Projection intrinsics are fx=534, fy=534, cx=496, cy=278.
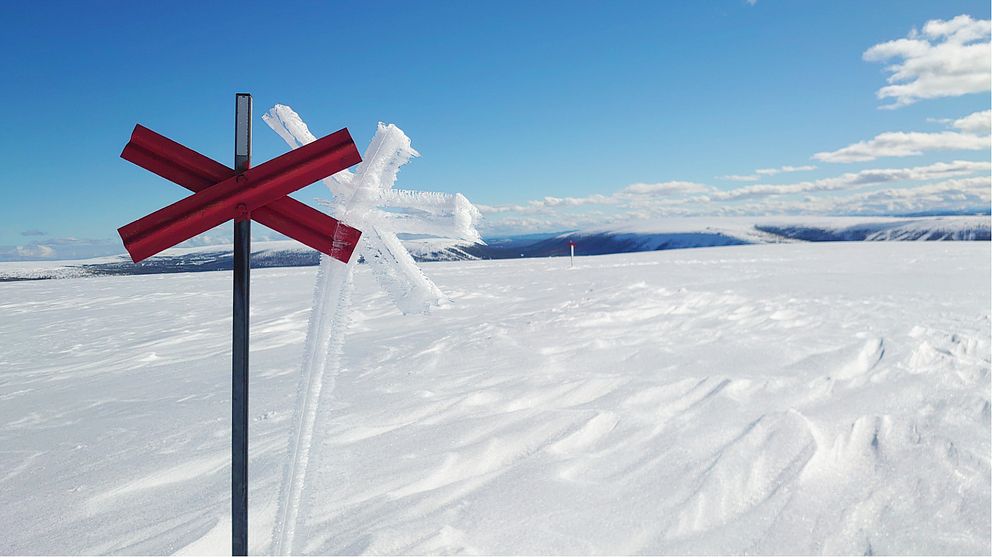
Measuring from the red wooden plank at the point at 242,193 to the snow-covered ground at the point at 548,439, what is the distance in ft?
2.25

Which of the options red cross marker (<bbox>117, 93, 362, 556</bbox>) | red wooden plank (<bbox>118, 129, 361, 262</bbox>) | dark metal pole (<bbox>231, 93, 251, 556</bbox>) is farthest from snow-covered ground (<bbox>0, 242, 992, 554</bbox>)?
red wooden plank (<bbox>118, 129, 361, 262</bbox>)

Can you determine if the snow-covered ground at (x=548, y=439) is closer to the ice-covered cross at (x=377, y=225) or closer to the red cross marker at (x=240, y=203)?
the ice-covered cross at (x=377, y=225)

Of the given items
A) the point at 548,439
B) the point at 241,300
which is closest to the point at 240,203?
the point at 241,300

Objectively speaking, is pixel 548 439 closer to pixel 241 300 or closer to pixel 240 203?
pixel 241 300

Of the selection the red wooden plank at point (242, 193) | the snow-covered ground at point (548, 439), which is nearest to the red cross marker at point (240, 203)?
the red wooden plank at point (242, 193)

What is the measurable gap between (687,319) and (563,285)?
15.1ft

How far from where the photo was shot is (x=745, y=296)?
8320mm

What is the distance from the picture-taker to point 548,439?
3199 mm

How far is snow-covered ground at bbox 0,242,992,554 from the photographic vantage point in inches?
91.0

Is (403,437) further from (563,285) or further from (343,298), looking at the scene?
(563,285)

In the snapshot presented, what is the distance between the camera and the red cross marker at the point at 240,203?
1.39 m

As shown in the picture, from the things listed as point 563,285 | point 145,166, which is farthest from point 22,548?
point 563,285

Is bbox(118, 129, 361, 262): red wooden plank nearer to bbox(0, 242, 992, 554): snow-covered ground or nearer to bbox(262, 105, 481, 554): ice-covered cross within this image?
bbox(262, 105, 481, 554): ice-covered cross

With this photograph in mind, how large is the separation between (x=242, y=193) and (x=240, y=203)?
0.03 metres
